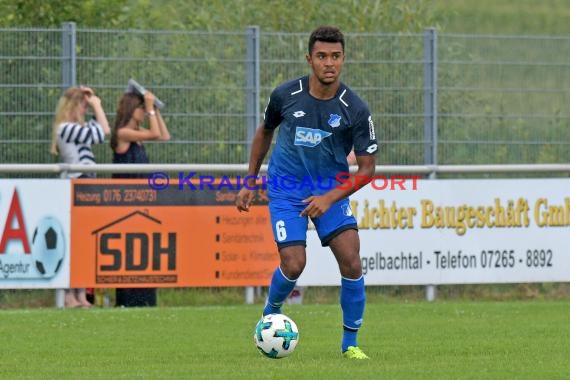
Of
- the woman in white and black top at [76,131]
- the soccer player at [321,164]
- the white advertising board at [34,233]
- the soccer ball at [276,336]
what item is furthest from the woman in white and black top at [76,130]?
the soccer ball at [276,336]

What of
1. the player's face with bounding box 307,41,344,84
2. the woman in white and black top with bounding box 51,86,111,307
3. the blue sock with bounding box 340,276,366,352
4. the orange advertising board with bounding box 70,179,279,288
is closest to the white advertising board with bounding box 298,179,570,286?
the orange advertising board with bounding box 70,179,279,288

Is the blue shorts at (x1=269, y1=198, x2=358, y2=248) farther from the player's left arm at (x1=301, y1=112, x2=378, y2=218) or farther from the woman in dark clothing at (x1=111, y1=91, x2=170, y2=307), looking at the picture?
the woman in dark clothing at (x1=111, y1=91, x2=170, y2=307)

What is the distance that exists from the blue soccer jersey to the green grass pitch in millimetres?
1288

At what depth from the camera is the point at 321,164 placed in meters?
10.9

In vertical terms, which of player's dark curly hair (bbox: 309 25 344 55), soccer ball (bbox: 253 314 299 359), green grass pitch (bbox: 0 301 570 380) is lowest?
green grass pitch (bbox: 0 301 570 380)

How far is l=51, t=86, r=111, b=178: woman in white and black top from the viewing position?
16.6 m

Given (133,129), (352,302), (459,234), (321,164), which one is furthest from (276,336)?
(459,234)

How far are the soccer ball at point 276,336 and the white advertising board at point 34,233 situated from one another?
5.74 meters

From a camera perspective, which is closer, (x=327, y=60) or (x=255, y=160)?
(x=327, y=60)

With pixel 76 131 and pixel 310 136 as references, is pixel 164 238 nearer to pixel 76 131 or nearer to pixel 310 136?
pixel 76 131

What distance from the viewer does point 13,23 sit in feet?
62.8

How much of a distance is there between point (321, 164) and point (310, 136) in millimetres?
221

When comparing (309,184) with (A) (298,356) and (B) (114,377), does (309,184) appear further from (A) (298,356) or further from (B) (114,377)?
(B) (114,377)

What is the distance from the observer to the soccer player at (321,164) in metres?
10.7
